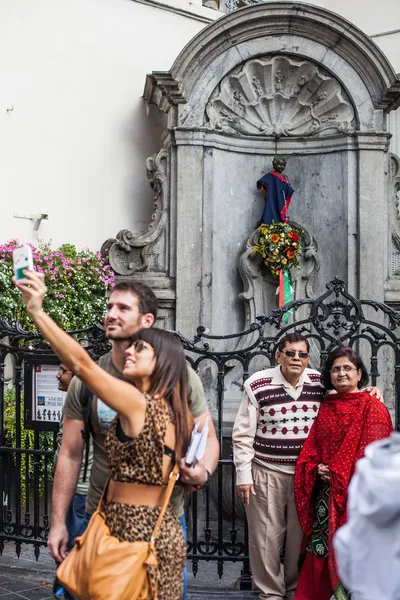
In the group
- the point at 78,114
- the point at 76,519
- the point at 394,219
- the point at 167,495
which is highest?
the point at 78,114

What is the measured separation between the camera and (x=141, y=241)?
980cm

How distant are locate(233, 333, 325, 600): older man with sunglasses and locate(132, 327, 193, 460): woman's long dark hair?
2.15 m

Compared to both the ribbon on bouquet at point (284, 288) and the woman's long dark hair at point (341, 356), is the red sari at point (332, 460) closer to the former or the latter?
the woman's long dark hair at point (341, 356)

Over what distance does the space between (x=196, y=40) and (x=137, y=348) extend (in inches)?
274

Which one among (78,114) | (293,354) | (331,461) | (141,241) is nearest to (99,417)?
(331,461)

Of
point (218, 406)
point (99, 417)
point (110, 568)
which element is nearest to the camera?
point (110, 568)

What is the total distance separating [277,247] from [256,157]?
126 cm

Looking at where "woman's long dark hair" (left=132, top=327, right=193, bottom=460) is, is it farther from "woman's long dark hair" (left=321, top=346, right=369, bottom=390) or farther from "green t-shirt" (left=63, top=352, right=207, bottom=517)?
"woman's long dark hair" (left=321, top=346, right=369, bottom=390)

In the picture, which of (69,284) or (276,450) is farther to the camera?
(69,284)

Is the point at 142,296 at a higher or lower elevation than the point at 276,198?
lower

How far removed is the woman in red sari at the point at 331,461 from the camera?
502cm

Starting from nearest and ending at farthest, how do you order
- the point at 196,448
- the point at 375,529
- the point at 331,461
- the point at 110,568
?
the point at 375,529
the point at 110,568
the point at 196,448
the point at 331,461

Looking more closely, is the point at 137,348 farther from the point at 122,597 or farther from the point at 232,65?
the point at 232,65

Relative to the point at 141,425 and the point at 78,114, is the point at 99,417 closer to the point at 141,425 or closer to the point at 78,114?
the point at 141,425
